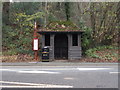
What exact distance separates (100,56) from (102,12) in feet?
22.2

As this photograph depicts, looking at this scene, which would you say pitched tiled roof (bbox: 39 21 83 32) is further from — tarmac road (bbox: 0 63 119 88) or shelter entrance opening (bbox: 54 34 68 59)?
tarmac road (bbox: 0 63 119 88)

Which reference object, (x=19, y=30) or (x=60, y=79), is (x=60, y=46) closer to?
(x=19, y=30)

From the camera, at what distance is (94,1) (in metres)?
18.9

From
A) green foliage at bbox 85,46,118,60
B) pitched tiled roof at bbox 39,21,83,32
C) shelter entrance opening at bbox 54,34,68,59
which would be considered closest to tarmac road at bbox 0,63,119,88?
pitched tiled roof at bbox 39,21,83,32

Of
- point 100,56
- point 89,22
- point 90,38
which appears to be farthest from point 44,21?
point 100,56

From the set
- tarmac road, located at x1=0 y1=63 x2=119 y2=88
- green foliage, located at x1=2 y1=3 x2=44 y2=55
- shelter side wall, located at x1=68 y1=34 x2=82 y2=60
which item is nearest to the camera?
tarmac road, located at x1=0 y1=63 x2=119 y2=88

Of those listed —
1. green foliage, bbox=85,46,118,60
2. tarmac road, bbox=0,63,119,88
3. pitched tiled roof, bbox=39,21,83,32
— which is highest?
pitched tiled roof, bbox=39,21,83,32

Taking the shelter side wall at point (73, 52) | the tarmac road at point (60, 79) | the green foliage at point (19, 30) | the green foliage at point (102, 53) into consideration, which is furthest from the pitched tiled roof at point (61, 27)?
the tarmac road at point (60, 79)

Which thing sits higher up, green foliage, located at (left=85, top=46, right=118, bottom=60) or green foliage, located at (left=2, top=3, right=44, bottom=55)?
green foliage, located at (left=2, top=3, right=44, bottom=55)

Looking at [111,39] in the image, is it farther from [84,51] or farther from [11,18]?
[11,18]

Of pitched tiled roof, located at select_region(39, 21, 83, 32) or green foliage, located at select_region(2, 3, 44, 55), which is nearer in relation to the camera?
pitched tiled roof, located at select_region(39, 21, 83, 32)

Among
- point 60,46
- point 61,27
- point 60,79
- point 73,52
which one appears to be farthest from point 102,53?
point 60,79

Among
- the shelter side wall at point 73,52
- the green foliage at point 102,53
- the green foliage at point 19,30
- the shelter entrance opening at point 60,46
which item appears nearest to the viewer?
the shelter side wall at point 73,52

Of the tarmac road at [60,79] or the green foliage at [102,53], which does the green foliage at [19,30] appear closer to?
the green foliage at [102,53]
